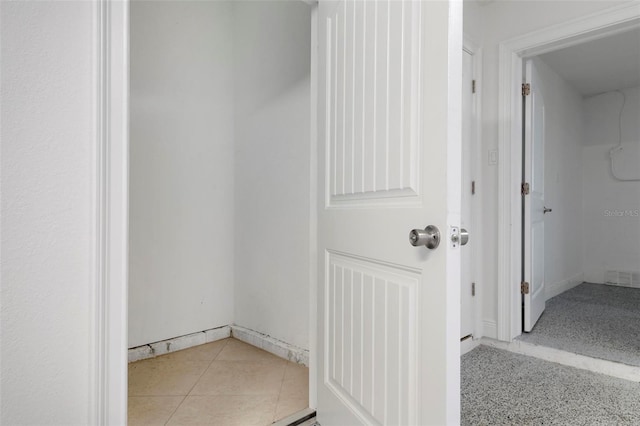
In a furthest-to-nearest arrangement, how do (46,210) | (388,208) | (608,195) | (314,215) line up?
(608,195), (314,215), (388,208), (46,210)

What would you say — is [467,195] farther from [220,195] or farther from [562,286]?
[562,286]

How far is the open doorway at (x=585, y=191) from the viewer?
2.64 metres

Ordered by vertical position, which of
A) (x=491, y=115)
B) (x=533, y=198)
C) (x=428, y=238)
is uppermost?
(x=491, y=115)

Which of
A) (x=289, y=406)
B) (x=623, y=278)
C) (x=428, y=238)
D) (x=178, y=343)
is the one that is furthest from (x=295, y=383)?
(x=623, y=278)

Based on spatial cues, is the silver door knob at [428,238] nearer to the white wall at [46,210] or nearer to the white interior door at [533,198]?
the white wall at [46,210]

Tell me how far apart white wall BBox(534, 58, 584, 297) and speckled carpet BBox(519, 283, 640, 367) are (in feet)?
1.11

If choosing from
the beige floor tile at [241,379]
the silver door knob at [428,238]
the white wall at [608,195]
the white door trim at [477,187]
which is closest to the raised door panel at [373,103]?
the silver door knob at [428,238]

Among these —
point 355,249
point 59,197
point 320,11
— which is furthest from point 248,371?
point 320,11

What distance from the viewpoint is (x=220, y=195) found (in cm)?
255

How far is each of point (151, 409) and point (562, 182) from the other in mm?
4402

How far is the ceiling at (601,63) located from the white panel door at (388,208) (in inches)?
110

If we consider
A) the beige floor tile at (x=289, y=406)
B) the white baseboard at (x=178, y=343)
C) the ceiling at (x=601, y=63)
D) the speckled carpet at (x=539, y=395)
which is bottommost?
the speckled carpet at (x=539, y=395)

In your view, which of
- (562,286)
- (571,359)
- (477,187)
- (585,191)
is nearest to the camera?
A: (571,359)

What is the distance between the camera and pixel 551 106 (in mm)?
3637
